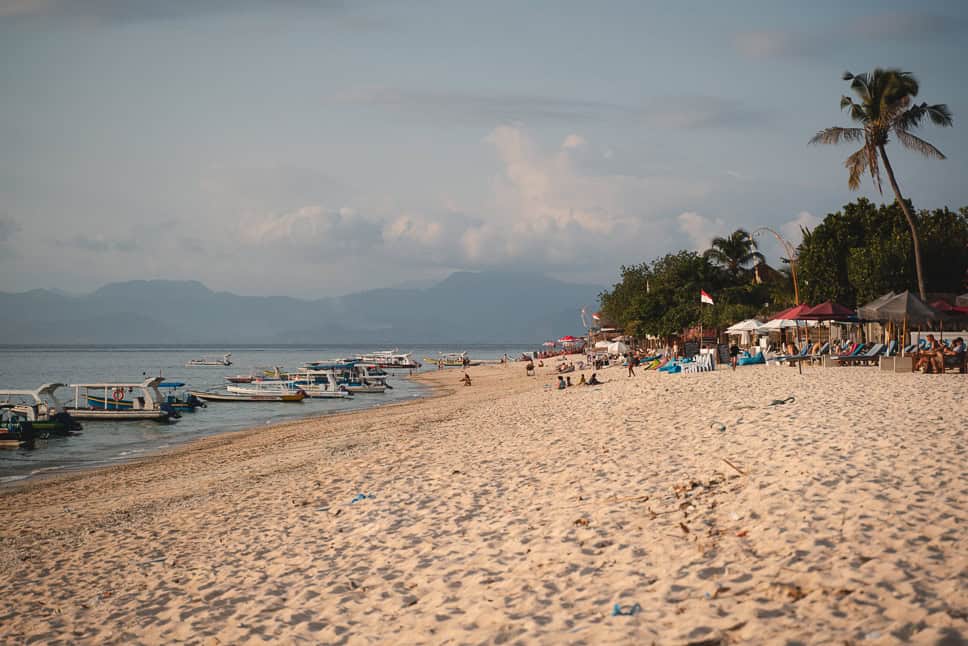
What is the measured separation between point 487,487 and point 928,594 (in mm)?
6052

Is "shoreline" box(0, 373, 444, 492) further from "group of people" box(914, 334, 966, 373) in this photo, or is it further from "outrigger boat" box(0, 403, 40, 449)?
"group of people" box(914, 334, 966, 373)

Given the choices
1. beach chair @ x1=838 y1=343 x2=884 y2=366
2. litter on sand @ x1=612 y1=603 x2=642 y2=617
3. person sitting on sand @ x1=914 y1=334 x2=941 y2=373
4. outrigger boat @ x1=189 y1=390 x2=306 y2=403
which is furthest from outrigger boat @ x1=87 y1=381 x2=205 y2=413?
litter on sand @ x1=612 y1=603 x2=642 y2=617

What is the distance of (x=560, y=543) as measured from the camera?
7.18 m

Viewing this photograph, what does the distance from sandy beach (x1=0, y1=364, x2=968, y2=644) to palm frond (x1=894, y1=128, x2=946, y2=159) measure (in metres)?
18.4

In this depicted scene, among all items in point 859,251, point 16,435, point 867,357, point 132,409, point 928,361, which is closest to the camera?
point 928,361

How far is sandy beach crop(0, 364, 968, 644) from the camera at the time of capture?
17.1 ft

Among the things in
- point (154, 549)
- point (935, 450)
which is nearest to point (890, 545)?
point (935, 450)

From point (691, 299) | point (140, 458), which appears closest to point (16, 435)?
point (140, 458)

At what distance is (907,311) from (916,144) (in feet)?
36.1

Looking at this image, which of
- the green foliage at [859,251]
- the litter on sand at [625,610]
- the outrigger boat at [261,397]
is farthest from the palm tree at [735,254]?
the litter on sand at [625,610]

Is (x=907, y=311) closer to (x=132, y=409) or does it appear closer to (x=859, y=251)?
(x=859, y=251)

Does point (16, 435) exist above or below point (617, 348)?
below

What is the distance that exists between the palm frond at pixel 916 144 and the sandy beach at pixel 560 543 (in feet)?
60.4

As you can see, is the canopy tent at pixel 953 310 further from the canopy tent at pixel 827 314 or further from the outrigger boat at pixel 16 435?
the outrigger boat at pixel 16 435
